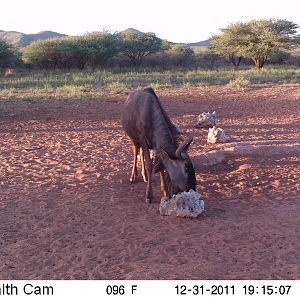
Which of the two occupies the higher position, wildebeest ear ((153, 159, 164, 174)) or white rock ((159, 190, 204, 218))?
wildebeest ear ((153, 159, 164, 174))

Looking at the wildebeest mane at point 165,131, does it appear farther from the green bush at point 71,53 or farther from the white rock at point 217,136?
the green bush at point 71,53

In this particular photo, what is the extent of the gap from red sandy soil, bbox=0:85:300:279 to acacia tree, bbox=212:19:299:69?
1111 inches

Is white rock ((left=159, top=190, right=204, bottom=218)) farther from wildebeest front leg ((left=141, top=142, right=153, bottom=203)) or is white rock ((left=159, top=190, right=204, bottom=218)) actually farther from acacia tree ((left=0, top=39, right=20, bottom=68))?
acacia tree ((left=0, top=39, right=20, bottom=68))

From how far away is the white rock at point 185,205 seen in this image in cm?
604

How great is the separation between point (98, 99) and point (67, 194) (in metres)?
10.7

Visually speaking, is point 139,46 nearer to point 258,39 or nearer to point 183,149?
point 258,39

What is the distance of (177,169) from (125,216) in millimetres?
931

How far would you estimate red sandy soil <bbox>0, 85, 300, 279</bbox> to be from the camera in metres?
4.73

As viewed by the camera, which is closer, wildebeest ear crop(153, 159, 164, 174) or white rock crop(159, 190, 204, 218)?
Answer: white rock crop(159, 190, 204, 218)

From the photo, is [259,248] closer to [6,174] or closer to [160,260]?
[160,260]

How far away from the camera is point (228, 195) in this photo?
706cm

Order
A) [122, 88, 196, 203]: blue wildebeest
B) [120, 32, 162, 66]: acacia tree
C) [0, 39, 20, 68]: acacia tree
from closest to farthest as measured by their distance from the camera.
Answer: [122, 88, 196, 203]: blue wildebeest → [0, 39, 20, 68]: acacia tree → [120, 32, 162, 66]: acacia tree

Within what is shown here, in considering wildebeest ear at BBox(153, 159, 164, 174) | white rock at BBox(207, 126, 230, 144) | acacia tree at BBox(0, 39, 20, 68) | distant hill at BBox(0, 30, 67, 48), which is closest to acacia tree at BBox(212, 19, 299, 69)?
acacia tree at BBox(0, 39, 20, 68)

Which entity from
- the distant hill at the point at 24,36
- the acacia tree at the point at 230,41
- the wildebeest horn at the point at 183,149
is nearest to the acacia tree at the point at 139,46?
the acacia tree at the point at 230,41
